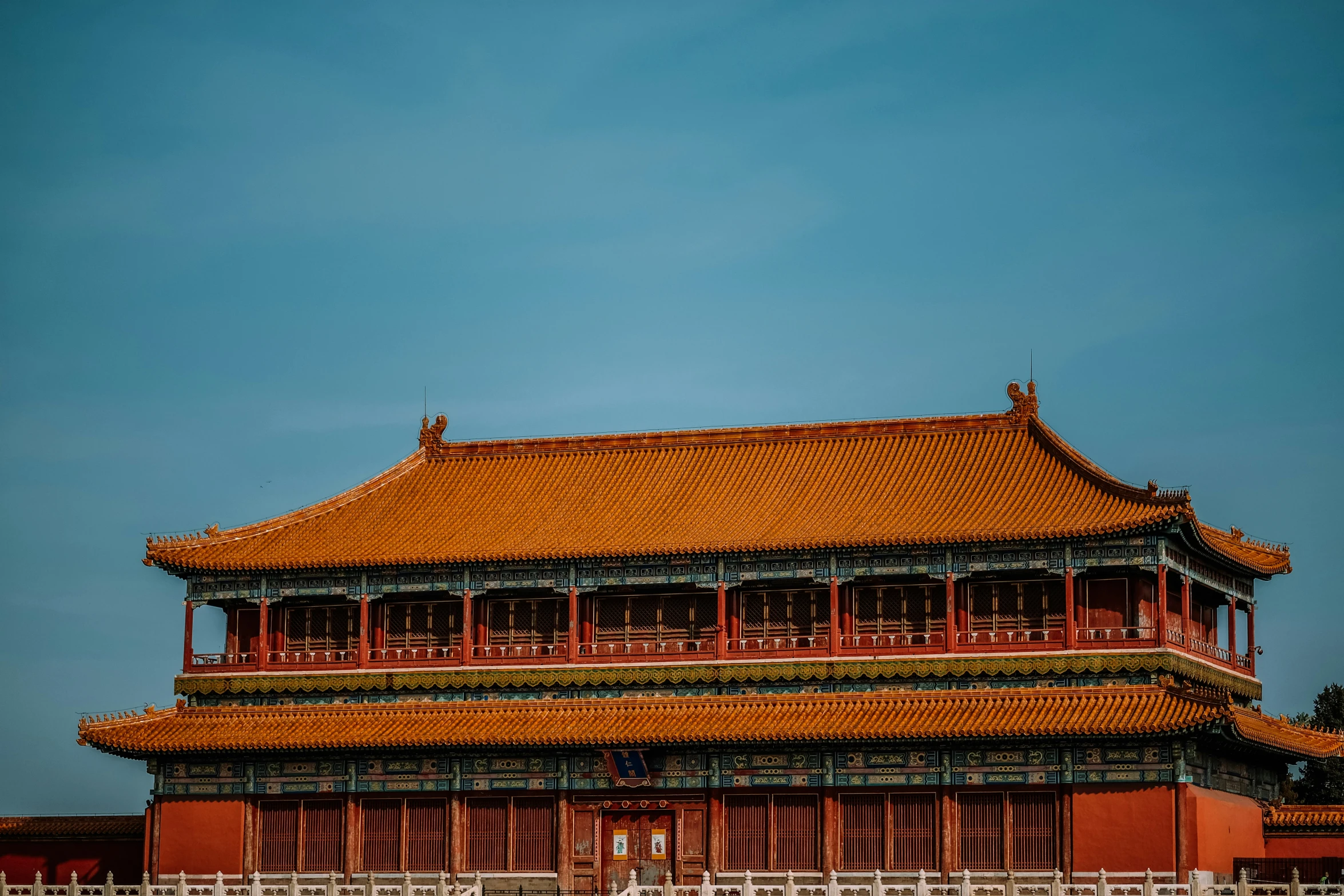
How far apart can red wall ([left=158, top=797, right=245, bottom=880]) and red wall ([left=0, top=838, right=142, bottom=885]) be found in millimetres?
1894

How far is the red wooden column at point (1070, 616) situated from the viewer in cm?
5656

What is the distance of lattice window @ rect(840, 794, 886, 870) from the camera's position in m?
56.4

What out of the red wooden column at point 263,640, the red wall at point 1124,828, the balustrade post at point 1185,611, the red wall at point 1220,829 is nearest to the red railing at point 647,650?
the red wooden column at point 263,640

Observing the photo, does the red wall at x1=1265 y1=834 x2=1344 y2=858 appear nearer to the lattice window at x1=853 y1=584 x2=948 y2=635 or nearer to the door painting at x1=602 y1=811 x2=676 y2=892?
the lattice window at x1=853 y1=584 x2=948 y2=635

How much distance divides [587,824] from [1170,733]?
16930 millimetres

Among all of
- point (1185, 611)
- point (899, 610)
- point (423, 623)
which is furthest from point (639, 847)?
point (1185, 611)

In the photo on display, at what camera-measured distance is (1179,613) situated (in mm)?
59938

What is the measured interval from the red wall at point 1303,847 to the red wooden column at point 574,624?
2094 cm

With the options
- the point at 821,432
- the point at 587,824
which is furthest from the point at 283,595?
the point at 821,432

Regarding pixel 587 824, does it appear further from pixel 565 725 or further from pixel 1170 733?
pixel 1170 733

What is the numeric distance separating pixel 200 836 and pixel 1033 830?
2476cm

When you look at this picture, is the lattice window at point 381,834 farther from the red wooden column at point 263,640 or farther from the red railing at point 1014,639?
the red railing at point 1014,639

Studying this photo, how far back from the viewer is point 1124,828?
5375 centimetres

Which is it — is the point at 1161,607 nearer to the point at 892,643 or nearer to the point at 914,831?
the point at 892,643
